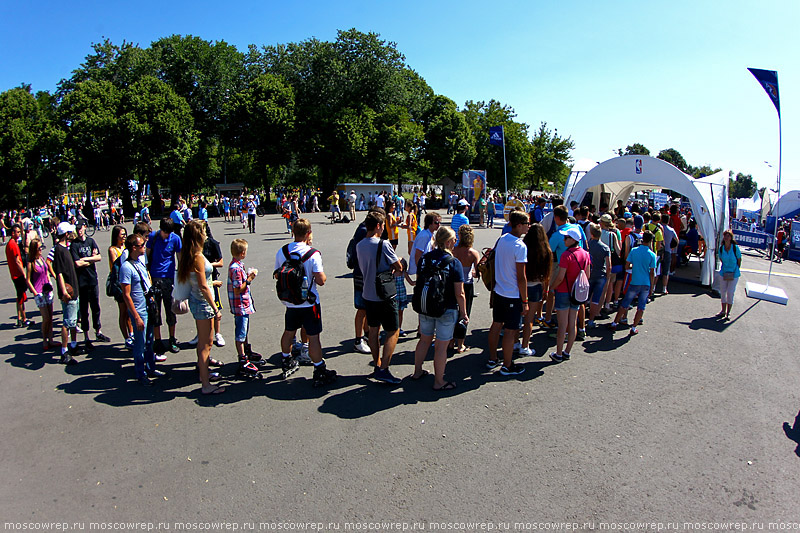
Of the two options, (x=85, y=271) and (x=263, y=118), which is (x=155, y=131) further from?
(x=85, y=271)

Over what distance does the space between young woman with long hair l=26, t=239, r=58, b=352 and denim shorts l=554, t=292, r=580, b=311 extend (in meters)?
6.85

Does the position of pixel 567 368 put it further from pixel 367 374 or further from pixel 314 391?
pixel 314 391

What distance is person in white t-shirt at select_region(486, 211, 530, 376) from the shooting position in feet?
17.2

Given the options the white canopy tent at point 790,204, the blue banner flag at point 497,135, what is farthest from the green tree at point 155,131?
the white canopy tent at point 790,204

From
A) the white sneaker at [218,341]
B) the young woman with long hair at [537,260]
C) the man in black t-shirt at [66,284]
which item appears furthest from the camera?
the white sneaker at [218,341]

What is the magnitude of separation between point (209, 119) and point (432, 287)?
1656 inches

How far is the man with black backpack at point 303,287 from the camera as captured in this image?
193 inches

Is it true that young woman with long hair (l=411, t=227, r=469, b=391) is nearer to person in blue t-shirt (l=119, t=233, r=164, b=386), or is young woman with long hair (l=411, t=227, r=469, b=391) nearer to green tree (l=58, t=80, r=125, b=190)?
person in blue t-shirt (l=119, t=233, r=164, b=386)

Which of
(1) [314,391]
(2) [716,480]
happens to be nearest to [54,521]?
(1) [314,391]

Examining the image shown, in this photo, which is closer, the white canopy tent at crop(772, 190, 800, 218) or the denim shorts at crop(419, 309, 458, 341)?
the denim shorts at crop(419, 309, 458, 341)

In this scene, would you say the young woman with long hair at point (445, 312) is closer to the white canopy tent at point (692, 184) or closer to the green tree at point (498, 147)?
the white canopy tent at point (692, 184)

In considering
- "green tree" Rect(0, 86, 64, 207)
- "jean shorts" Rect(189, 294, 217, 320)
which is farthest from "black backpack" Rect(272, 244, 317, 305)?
"green tree" Rect(0, 86, 64, 207)

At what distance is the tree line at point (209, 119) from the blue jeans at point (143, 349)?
32600mm

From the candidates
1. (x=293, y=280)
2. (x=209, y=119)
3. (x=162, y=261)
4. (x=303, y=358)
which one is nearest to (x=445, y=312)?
(x=293, y=280)
